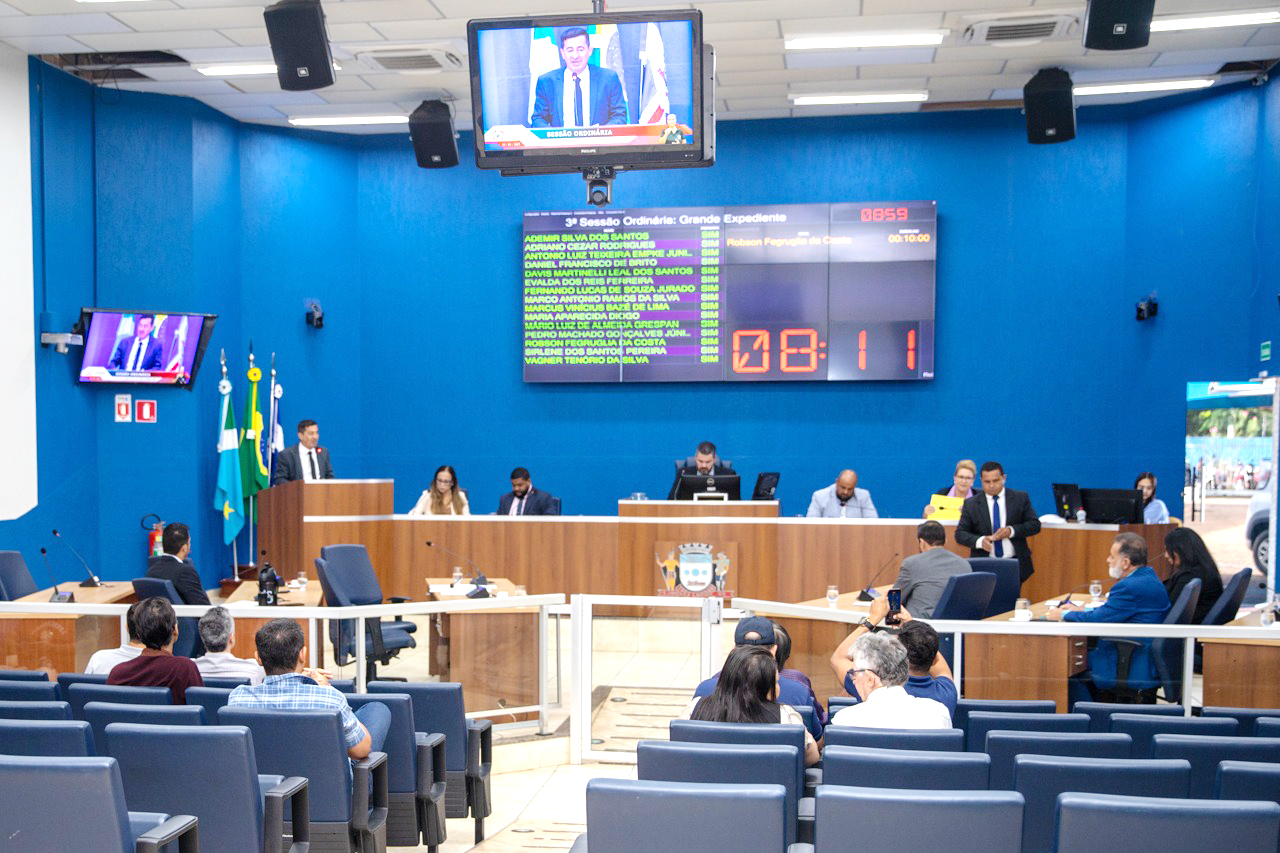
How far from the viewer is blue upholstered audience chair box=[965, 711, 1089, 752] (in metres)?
4.05

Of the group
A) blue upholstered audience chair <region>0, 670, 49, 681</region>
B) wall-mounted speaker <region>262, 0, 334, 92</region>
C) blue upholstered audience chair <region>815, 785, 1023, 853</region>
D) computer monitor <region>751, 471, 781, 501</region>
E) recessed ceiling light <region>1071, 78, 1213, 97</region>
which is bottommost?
blue upholstered audience chair <region>0, 670, 49, 681</region>

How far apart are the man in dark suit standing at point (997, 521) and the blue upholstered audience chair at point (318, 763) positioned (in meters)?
5.46

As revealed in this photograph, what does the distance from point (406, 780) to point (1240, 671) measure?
3727 millimetres

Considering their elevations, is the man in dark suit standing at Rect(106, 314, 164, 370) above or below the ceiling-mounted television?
below

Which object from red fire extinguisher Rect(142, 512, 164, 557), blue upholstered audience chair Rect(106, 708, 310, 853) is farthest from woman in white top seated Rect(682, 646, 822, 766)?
red fire extinguisher Rect(142, 512, 164, 557)

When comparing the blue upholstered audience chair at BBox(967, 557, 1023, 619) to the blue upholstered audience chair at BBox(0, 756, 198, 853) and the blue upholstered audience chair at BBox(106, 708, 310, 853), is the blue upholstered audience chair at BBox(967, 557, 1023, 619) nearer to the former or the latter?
the blue upholstered audience chair at BBox(106, 708, 310, 853)

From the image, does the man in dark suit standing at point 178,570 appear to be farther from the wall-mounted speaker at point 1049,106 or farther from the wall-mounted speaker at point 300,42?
the wall-mounted speaker at point 1049,106

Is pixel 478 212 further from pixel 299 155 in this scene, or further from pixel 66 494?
pixel 66 494

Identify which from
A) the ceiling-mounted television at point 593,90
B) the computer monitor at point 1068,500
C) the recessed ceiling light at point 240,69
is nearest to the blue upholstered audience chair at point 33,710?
the ceiling-mounted television at point 593,90

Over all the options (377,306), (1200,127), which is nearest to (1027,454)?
(1200,127)

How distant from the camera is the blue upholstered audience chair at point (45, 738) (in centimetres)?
355

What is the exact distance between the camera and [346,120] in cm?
1101

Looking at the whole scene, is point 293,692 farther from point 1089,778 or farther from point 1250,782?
point 1250,782

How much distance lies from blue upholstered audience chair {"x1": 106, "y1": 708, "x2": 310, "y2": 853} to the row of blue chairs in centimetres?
114
